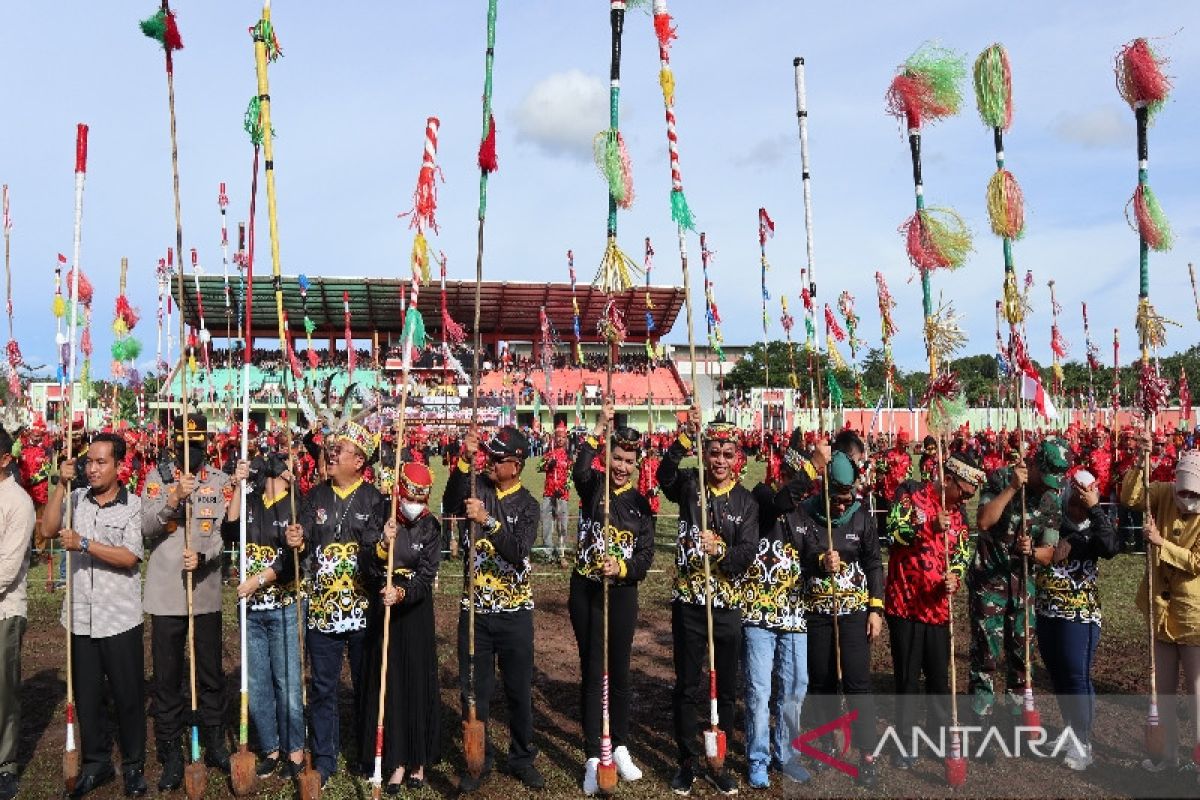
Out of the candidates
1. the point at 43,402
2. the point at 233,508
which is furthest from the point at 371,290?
the point at 233,508

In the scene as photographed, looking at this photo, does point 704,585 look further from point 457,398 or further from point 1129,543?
point 457,398

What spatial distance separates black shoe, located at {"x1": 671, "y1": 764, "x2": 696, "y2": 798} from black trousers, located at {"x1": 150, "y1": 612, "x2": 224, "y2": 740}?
2900 millimetres

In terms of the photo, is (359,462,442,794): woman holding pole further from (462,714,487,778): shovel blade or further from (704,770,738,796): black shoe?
(704,770,738,796): black shoe

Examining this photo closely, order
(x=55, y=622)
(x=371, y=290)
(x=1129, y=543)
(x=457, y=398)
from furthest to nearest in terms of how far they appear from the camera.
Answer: (x=371, y=290), (x=457, y=398), (x=1129, y=543), (x=55, y=622)

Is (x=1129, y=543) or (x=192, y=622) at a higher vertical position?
(x=192, y=622)

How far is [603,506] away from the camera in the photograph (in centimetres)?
575

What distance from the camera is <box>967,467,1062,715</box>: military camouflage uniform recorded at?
604 centimetres

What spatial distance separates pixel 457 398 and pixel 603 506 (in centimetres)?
4225

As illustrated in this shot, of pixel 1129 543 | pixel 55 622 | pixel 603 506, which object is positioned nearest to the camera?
pixel 603 506

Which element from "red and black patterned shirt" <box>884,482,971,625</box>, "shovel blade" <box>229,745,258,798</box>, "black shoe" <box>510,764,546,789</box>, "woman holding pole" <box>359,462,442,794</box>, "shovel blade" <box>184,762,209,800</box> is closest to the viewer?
"shovel blade" <box>184,762,209,800</box>

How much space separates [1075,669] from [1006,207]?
302 centimetres

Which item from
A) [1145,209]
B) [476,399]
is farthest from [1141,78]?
[476,399]

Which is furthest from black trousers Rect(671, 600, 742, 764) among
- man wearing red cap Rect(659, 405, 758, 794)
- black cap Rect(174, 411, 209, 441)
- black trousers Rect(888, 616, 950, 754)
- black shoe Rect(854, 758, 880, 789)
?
black cap Rect(174, 411, 209, 441)

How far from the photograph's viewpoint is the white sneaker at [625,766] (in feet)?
18.2
